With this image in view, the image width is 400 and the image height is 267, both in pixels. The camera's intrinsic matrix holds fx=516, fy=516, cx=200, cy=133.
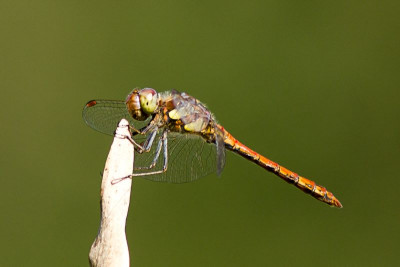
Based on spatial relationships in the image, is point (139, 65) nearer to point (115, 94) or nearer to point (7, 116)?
point (115, 94)

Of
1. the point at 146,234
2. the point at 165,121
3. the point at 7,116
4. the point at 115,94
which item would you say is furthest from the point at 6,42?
the point at 165,121

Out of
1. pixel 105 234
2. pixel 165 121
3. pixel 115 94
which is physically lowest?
pixel 105 234

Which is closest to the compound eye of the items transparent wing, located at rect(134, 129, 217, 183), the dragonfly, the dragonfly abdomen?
the dragonfly

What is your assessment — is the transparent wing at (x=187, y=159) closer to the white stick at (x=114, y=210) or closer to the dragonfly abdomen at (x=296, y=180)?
the dragonfly abdomen at (x=296, y=180)

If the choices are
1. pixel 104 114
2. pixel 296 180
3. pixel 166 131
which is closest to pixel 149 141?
pixel 166 131

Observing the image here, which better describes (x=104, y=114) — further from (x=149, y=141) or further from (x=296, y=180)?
(x=296, y=180)
